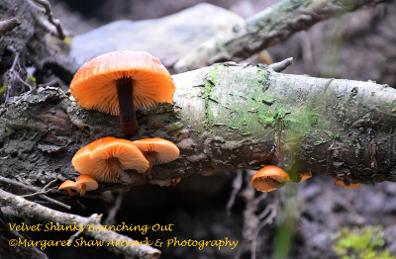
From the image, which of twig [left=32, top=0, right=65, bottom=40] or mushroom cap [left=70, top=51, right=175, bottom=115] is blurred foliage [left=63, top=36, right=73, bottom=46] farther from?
mushroom cap [left=70, top=51, right=175, bottom=115]

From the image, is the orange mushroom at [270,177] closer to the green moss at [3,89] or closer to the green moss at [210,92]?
the green moss at [210,92]

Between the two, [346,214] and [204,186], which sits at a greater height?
[204,186]

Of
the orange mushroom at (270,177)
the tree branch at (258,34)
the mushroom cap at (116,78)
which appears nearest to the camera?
the mushroom cap at (116,78)

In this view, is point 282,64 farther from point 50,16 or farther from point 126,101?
point 50,16

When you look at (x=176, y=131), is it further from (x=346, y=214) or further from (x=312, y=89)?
(x=346, y=214)

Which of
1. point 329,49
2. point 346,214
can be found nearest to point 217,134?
point 329,49

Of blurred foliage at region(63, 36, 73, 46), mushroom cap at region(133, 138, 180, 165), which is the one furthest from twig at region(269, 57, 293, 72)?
blurred foliage at region(63, 36, 73, 46)

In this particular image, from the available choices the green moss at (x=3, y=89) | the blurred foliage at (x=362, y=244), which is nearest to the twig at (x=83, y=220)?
the green moss at (x=3, y=89)
